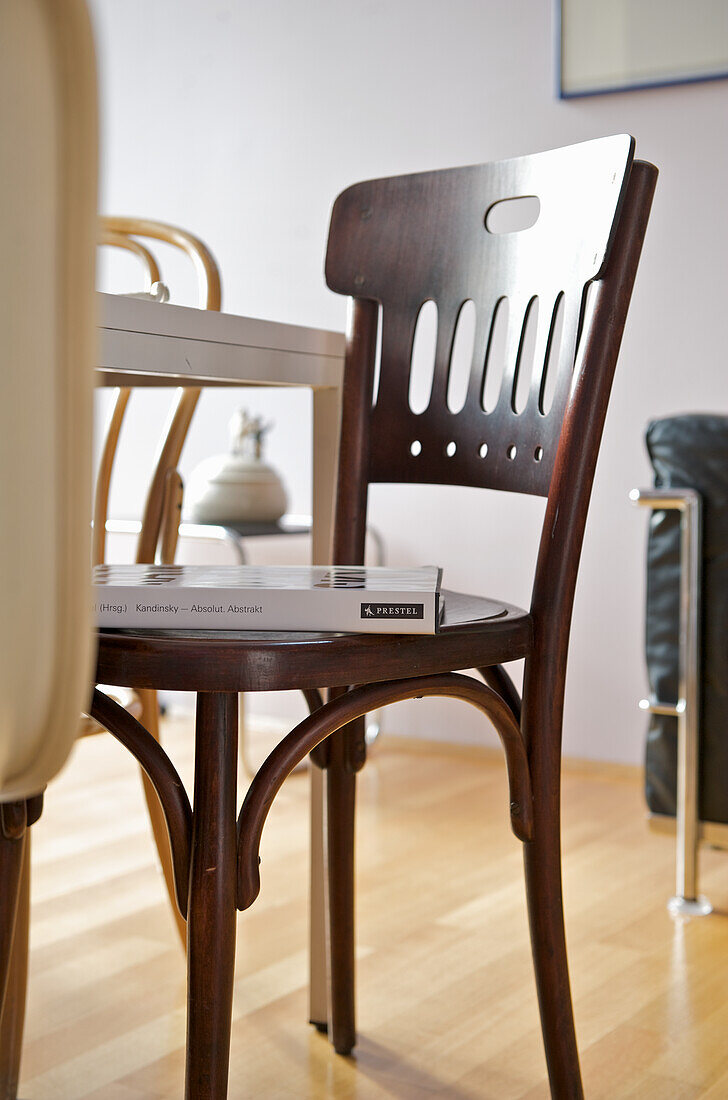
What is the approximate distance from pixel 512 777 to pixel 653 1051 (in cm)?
45

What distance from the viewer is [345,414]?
1217mm

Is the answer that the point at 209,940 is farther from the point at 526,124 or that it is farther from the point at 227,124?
the point at 227,124

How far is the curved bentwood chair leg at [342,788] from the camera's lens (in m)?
0.81

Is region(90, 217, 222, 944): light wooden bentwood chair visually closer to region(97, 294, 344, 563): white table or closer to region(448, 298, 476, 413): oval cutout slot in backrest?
region(97, 294, 344, 563): white table

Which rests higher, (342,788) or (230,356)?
(230,356)

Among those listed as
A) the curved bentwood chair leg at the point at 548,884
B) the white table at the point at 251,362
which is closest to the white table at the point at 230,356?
the white table at the point at 251,362

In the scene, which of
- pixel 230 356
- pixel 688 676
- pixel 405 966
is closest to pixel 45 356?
pixel 230 356

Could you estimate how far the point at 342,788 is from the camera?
3.88ft

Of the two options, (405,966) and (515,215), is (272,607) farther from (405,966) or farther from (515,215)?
(515,215)

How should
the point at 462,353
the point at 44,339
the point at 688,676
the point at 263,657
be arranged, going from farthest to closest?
1. the point at 462,353
2. the point at 688,676
3. the point at 263,657
4. the point at 44,339

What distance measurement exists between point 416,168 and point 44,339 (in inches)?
90.1

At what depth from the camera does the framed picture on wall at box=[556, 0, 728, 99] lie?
2312 millimetres

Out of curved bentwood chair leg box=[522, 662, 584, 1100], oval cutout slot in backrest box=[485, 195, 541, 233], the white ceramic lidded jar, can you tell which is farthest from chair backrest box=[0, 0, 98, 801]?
oval cutout slot in backrest box=[485, 195, 541, 233]

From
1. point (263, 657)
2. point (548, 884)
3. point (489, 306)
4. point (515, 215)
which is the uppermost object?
point (515, 215)
